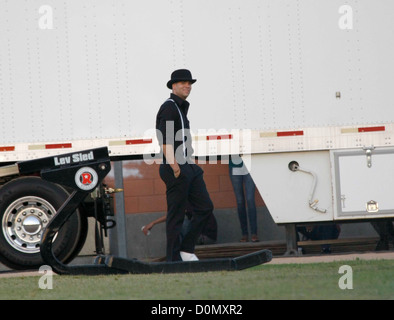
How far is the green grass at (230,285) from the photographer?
7.09 meters

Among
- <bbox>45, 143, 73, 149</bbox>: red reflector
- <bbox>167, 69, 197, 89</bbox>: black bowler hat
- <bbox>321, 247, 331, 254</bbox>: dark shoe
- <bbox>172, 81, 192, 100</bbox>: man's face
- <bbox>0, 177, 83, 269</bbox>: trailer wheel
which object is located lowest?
<bbox>321, 247, 331, 254</bbox>: dark shoe

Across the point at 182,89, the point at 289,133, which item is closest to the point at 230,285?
the point at 182,89

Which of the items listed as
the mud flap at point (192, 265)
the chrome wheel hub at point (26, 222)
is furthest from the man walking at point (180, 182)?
the chrome wheel hub at point (26, 222)

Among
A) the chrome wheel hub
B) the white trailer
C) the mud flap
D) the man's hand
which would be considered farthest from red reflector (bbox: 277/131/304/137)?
the chrome wheel hub

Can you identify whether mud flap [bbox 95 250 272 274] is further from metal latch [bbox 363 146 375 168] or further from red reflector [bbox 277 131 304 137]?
metal latch [bbox 363 146 375 168]

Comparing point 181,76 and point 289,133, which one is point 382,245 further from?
point 181,76

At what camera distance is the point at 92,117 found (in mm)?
10547

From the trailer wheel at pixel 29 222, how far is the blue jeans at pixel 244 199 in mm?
2910

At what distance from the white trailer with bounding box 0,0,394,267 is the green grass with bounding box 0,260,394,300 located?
5.07ft

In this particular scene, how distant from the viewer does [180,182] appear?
381 inches

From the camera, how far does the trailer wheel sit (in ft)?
34.3

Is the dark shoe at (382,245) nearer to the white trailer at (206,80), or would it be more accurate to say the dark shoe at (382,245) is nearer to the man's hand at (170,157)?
the white trailer at (206,80)

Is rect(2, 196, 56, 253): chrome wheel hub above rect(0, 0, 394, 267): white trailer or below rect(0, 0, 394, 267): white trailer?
below
